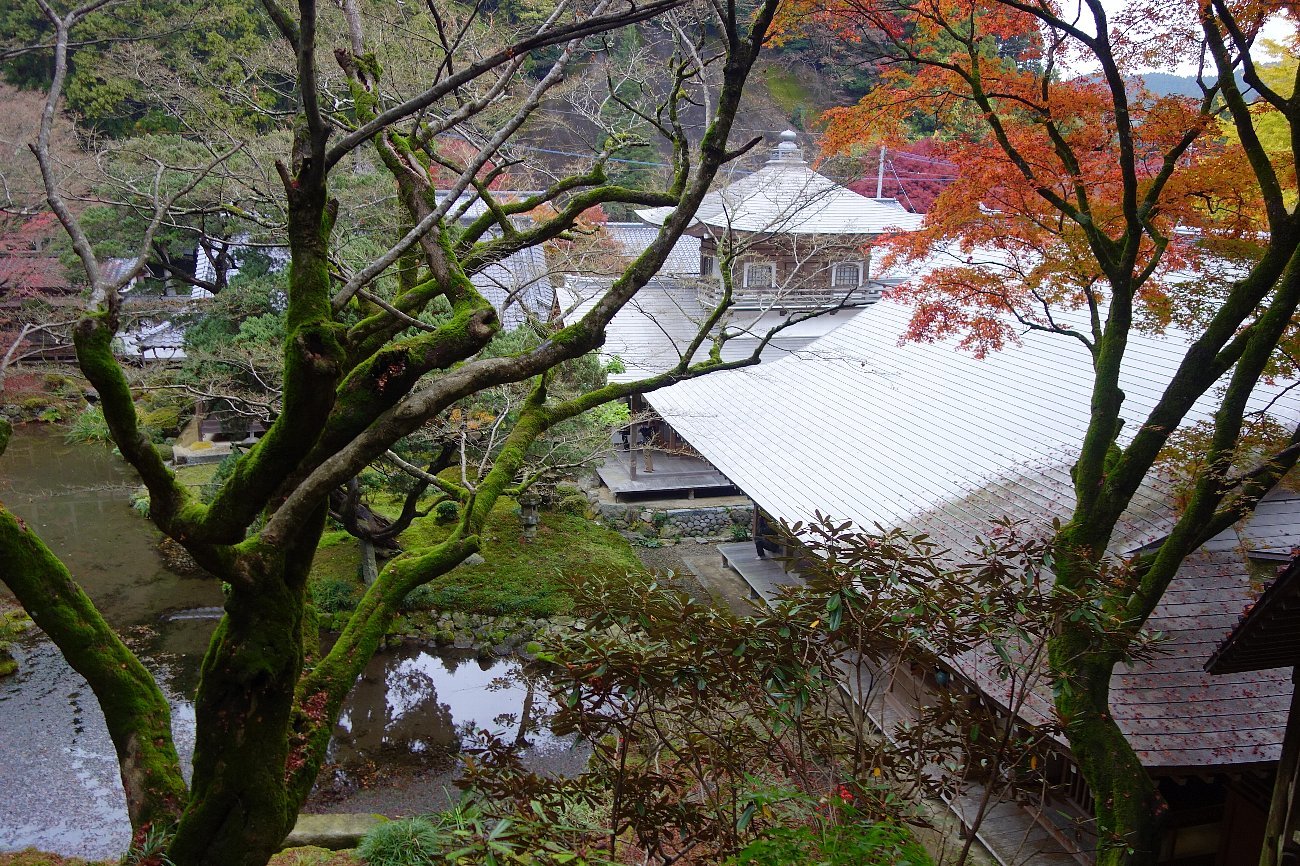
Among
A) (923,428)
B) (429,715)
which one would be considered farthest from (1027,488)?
(429,715)

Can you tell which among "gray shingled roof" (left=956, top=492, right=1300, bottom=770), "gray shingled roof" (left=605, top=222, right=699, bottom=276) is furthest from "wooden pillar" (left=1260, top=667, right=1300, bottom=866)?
"gray shingled roof" (left=605, top=222, right=699, bottom=276)

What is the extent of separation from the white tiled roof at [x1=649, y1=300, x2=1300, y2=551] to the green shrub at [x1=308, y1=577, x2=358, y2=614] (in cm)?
496

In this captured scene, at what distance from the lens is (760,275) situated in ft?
55.2

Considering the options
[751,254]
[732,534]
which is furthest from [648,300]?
[732,534]

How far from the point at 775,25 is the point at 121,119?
71.5 feet

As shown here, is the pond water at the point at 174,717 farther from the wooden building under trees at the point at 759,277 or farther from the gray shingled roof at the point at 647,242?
the gray shingled roof at the point at 647,242

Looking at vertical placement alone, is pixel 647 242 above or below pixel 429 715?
above

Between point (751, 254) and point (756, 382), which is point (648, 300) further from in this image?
point (756, 382)

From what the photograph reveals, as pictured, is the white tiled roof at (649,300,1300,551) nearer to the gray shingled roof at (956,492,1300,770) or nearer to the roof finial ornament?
the gray shingled roof at (956,492,1300,770)

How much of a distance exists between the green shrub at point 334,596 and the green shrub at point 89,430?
8.52m

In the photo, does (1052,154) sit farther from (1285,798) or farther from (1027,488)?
(1285,798)

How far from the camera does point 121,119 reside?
2105cm

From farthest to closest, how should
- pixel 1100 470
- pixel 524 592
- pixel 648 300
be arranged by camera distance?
pixel 648 300 < pixel 524 592 < pixel 1100 470

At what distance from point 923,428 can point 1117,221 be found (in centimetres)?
368
